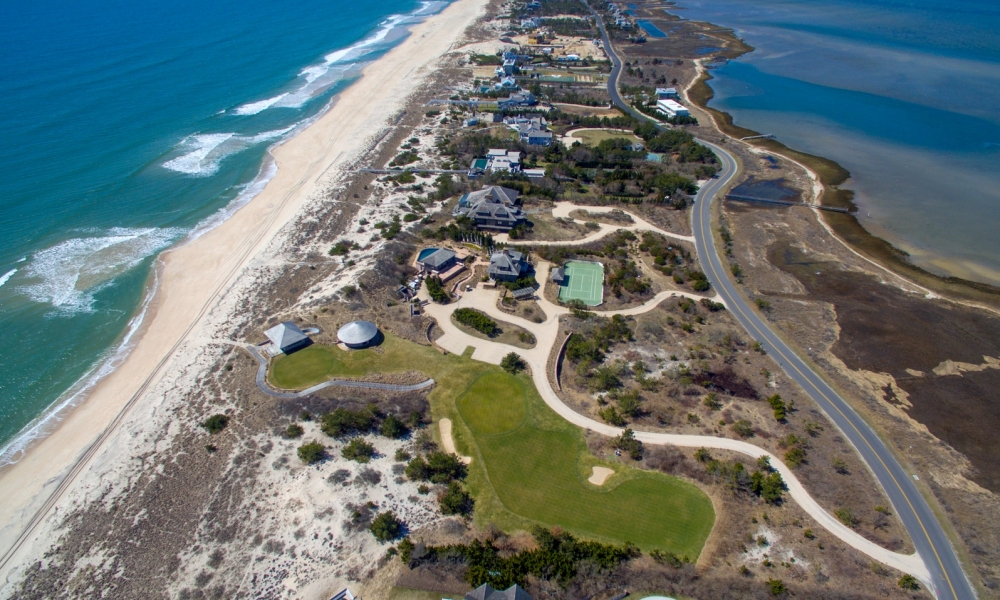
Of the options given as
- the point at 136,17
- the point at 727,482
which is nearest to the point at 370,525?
the point at 727,482

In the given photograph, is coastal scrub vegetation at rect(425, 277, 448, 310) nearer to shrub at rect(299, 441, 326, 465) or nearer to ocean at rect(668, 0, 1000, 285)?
shrub at rect(299, 441, 326, 465)

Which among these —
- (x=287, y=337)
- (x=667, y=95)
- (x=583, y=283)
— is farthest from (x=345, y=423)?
(x=667, y=95)

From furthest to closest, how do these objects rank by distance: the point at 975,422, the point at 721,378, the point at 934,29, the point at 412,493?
the point at 934,29, the point at 721,378, the point at 975,422, the point at 412,493

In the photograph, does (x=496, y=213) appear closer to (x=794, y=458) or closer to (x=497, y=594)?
(x=794, y=458)

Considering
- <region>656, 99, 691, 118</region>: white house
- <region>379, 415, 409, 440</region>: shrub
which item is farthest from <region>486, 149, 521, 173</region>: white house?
<region>379, 415, 409, 440</region>: shrub

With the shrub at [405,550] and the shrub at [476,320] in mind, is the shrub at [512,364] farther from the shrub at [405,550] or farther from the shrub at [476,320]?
the shrub at [405,550]

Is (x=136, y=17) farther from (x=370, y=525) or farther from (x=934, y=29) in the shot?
(x=934, y=29)

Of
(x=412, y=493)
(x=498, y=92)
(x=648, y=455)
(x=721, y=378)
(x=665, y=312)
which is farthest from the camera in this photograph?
(x=498, y=92)

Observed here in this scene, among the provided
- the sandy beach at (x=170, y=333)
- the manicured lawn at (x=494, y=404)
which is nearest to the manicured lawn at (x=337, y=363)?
the manicured lawn at (x=494, y=404)
